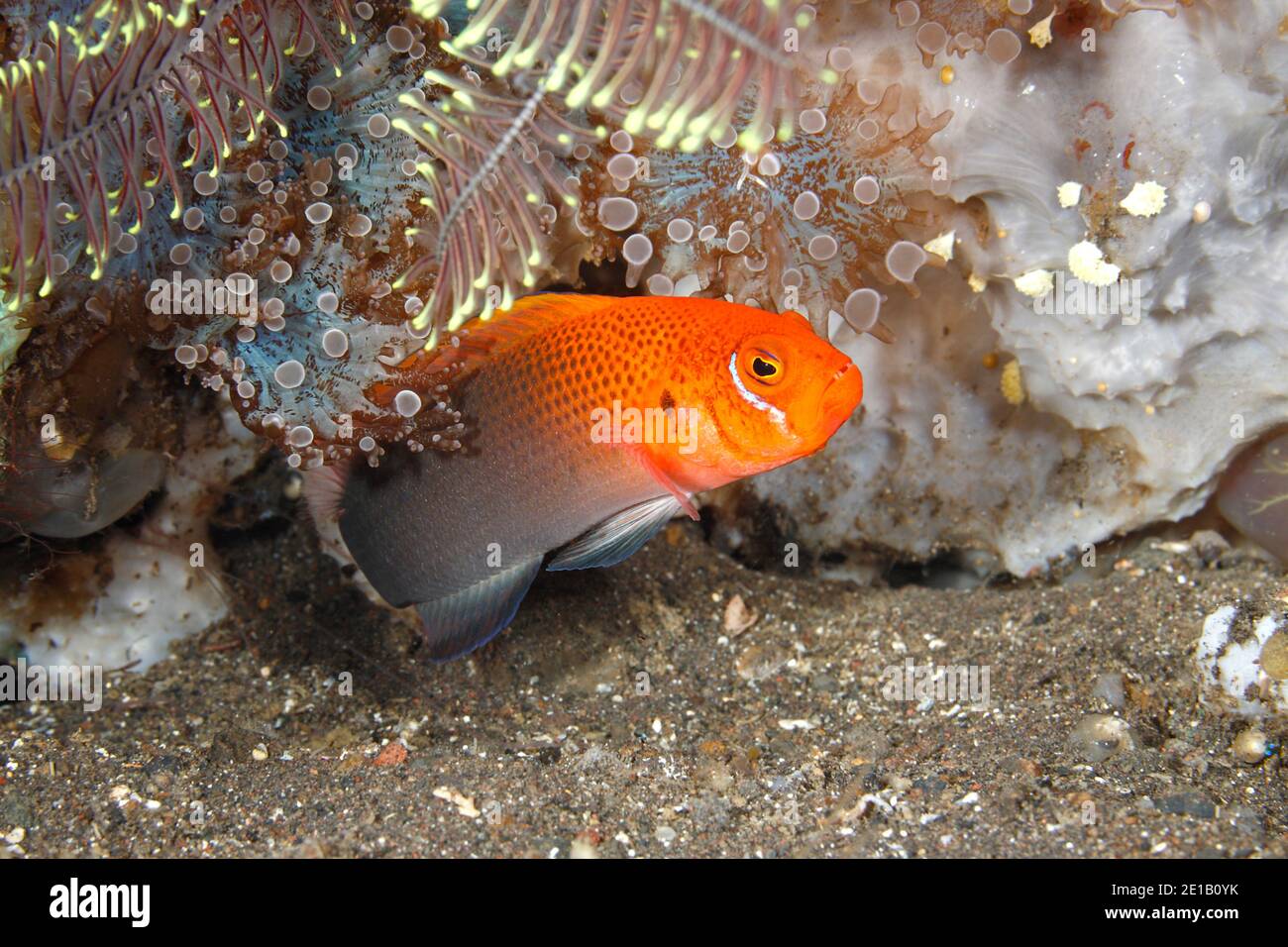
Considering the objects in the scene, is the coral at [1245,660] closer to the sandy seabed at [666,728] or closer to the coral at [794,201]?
the sandy seabed at [666,728]

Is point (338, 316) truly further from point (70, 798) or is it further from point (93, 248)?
point (70, 798)

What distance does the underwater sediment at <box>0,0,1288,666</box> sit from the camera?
2.51 meters

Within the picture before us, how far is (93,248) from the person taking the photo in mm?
2562

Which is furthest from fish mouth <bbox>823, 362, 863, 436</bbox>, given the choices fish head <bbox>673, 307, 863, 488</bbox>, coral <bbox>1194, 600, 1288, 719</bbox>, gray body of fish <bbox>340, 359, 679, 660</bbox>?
coral <bbox>1194, 600, 1288, 719</bbox>

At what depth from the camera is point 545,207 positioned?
2.93 m

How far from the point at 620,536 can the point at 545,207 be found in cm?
115

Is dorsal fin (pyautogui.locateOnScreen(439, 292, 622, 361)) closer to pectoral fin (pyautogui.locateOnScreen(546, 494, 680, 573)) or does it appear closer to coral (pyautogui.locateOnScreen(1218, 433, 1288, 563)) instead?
pectoral fin (pyautogui.locateOnScreen(546, 494, 680, 573))

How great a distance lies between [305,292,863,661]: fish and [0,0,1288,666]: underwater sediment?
0.58 feet

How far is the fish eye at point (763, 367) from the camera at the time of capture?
8.68 feet

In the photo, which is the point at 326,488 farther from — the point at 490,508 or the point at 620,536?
the point at 620,536

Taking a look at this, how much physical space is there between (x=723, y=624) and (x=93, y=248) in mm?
2768

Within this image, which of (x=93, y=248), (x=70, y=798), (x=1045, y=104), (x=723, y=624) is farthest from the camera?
(x=723, y=624)

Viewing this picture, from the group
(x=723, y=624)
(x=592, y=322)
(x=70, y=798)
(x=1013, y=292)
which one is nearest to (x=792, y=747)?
(x=723, y=624)

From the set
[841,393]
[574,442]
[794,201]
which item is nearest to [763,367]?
[841,393]
